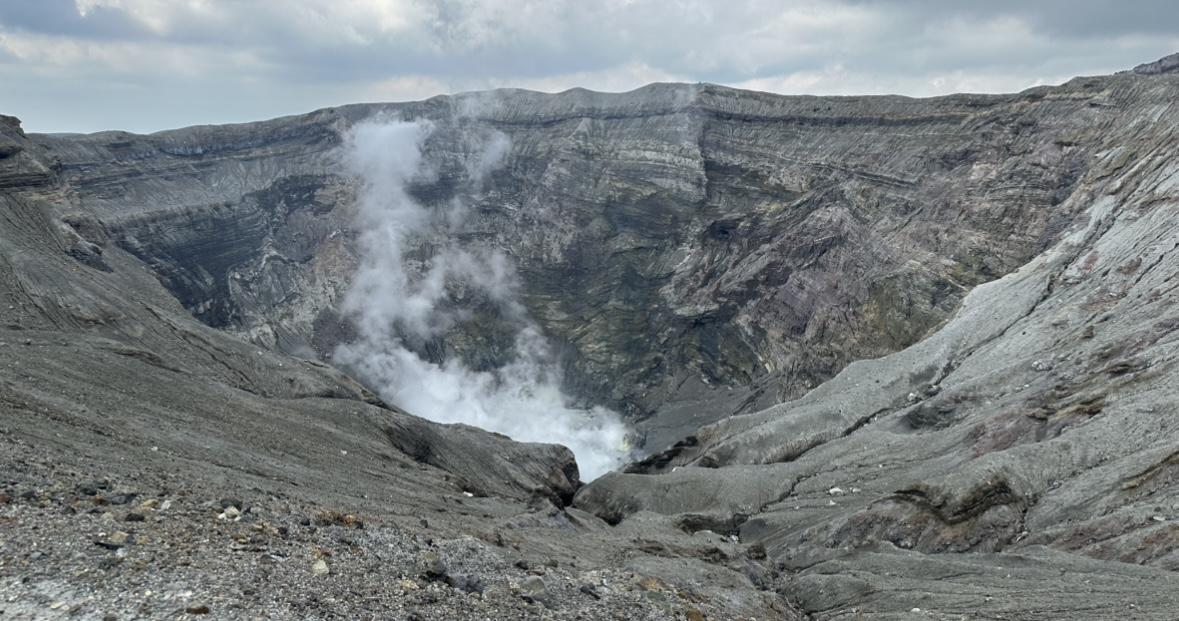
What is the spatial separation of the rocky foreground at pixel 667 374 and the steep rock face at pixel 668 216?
0.35m

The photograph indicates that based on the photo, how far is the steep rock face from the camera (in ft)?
209

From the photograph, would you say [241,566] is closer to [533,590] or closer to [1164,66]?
[533,590]

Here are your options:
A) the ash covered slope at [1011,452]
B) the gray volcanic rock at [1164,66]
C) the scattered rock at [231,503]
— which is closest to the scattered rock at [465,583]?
the scattered rock at [231,503]

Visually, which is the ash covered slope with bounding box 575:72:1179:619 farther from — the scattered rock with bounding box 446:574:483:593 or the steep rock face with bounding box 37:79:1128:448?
the scattered rock with bounding box 446:574:483:593

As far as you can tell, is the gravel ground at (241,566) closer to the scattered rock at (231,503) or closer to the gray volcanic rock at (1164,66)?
the scattered rock at (231,503)

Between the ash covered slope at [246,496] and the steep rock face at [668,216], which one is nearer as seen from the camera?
the ash covered slope at [246,496]

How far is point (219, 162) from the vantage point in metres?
94.3

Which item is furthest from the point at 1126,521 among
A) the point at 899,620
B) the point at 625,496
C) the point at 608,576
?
the point at 625,496

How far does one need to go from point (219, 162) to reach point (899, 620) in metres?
91.7

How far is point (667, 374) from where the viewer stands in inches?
3494

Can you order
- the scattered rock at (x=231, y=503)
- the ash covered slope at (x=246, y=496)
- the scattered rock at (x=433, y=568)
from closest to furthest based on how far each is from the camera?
the ash covered slope at (x=246, y=496), the scattered rock at (x=433, y=568), the scattered rock at (x=231, y=503)

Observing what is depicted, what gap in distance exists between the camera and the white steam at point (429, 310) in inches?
3536

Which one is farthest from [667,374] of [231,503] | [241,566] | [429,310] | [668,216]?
[241,566]

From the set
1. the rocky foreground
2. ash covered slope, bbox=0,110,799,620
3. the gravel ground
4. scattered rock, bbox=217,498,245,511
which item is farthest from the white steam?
scattered rock, bbox=217,498,245,511
